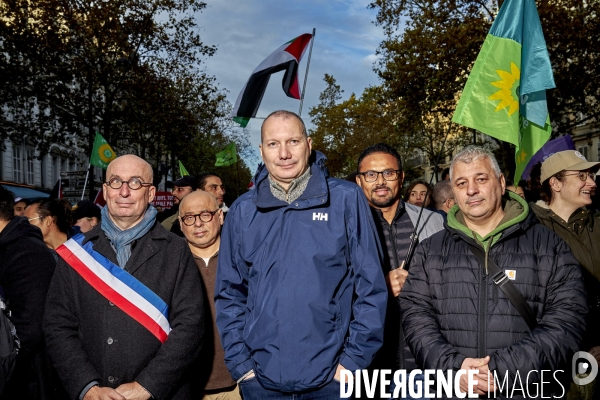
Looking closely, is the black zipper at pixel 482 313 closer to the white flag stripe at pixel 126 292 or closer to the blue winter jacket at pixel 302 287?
the blue winter jacket at pixel 302 287

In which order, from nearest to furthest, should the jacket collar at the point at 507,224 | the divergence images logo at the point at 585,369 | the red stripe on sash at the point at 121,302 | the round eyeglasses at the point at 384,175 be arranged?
the jacket collar at the point at 507,224
the red stripe on sash at the point at 121,302
the divergence images logo at the point at 585,369
the round eyeglasses at the point at 384,175

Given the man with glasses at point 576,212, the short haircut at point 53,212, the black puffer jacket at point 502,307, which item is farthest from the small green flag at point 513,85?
the short haircut at point 53,212

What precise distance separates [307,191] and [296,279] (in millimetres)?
520

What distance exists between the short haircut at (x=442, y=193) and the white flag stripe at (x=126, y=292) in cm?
395

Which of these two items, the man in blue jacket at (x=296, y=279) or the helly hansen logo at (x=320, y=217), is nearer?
the man in blue jacket at (x=296, y=279)

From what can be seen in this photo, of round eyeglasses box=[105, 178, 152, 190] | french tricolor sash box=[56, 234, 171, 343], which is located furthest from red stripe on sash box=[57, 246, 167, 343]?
round eyeglasses box=[105, 178, 152, 190]

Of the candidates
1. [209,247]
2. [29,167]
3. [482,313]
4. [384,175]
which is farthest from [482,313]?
[29,167]

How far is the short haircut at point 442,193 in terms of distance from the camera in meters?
6.84

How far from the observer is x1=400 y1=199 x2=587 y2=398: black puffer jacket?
327 cm

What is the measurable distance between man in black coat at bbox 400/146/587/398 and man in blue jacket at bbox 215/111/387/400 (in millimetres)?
345

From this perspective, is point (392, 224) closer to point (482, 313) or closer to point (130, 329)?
point (482, 313)

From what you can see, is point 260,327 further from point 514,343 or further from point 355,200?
point 514,343

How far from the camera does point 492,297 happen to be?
11.3 ft

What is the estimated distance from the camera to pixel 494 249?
11.6 feet
